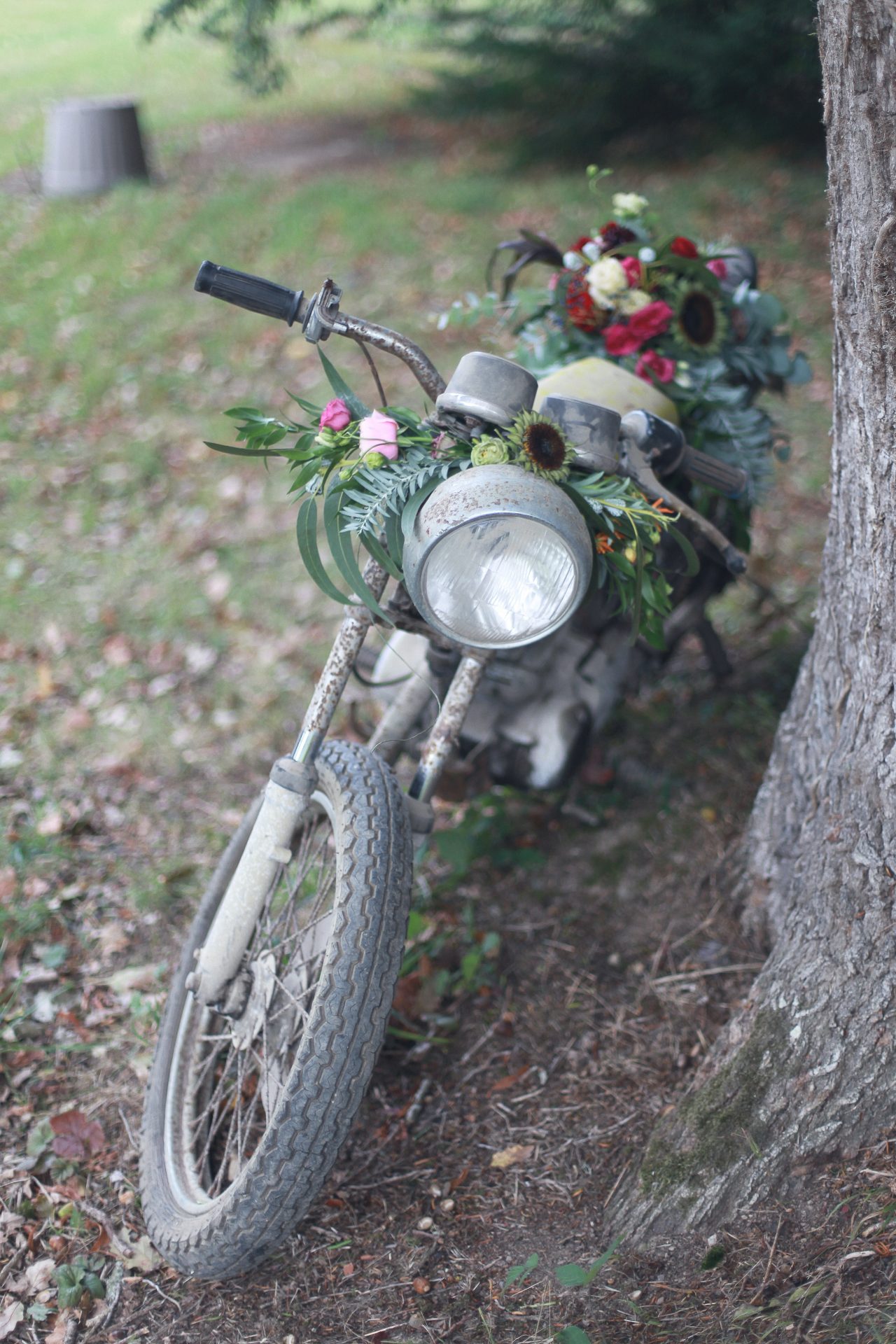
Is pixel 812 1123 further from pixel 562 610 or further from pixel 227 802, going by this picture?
pixel 227 802

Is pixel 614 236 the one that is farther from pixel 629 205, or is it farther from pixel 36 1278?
pixel 36 1278

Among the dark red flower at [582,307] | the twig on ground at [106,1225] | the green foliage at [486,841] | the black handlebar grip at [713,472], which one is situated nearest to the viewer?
the twig on ground at [106,1225]

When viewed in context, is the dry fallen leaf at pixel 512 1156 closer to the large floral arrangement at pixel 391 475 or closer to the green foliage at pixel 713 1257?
the green foliage at pixel 713 1257

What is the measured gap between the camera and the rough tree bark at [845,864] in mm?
1729

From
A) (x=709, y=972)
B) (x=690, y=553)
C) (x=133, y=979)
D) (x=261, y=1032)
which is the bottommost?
(x=133, y=979)

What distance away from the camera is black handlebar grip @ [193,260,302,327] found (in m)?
1.76

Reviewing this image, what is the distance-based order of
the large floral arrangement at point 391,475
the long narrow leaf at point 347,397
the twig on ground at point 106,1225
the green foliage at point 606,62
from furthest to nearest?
the green foliage at point 606,62, the twig on ground at point 106,1225, the long narrow leaf at point 347,397, the large floral arrangement at point 391,475

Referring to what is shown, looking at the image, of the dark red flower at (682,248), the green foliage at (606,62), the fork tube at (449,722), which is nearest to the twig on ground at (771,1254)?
the fork tube at (449,722)

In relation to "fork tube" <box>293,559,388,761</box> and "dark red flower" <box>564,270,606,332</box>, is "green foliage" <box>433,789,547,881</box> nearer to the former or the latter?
"fork tube" <box>293,559,388,761</box>

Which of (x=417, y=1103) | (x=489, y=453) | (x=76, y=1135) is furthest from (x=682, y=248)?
(x=76, y=1135)

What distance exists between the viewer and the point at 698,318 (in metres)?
2.68

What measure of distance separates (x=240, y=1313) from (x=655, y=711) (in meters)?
2.02

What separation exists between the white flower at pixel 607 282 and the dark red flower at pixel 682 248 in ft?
0.47

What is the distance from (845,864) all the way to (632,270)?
5.09 feet
